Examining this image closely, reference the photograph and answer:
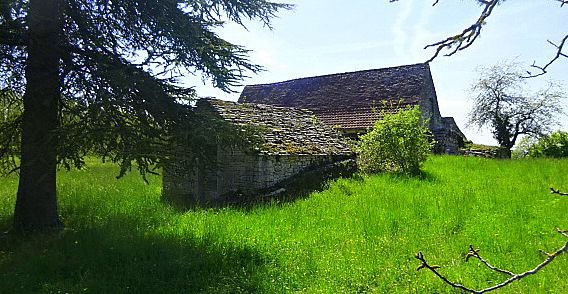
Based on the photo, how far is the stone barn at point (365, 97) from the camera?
899 inches

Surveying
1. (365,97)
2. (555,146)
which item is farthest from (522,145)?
(365,97)

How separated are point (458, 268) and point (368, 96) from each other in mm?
19769

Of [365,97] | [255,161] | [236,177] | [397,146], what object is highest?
[365,97]

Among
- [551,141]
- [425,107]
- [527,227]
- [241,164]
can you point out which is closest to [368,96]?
[425,107]

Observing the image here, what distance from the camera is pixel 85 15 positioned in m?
8.59

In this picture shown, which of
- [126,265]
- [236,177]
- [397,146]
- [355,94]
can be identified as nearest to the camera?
[126,265]

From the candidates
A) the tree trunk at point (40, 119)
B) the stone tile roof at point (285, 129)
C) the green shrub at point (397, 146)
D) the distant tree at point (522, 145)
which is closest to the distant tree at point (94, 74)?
the tree trunk at point (40, 119)

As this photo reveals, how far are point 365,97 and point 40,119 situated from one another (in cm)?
1970

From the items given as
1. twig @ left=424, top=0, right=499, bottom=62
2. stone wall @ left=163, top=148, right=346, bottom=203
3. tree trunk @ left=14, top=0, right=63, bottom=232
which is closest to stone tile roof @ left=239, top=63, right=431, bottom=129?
stone wall @ left=163, top=148, right=346, bottom=203

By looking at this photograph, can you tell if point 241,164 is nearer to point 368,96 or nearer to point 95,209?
point 95,209

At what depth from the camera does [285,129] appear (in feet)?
Answer: 50.5

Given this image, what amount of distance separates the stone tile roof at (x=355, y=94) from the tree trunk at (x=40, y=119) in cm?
1673

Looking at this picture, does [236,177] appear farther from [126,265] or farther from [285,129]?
[126,265]

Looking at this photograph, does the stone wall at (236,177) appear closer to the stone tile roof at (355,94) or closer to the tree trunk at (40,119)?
the tree trunk at (40,119)
